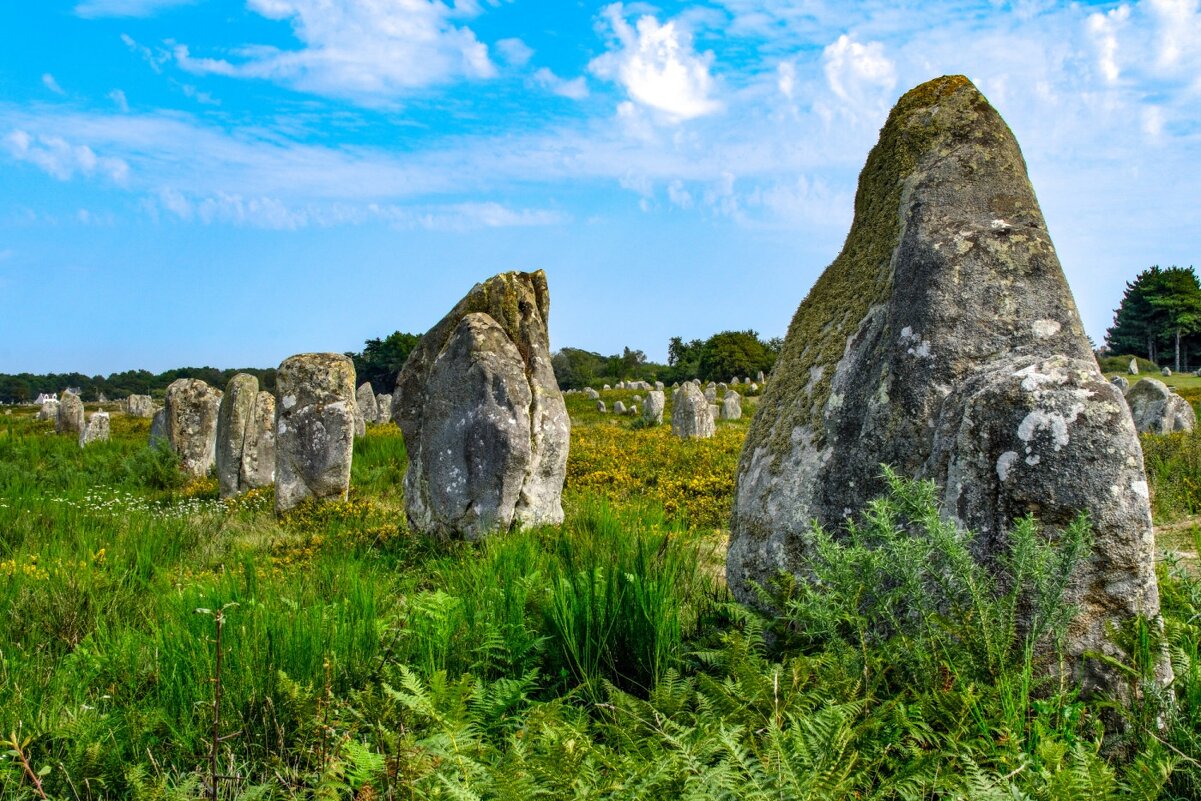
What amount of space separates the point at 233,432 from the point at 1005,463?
13458 millimetres

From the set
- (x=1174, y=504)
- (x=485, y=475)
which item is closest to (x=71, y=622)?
(x=485, y=475)

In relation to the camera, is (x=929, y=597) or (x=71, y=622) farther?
(x=71, y=622)

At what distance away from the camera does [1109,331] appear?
73750 millimetres

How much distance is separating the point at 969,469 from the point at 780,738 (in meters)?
1.35

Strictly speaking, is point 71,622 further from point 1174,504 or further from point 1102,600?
point 1174,504

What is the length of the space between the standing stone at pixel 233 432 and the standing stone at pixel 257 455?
0.05m

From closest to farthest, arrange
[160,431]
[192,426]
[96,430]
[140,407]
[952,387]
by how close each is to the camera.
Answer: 1. [952,387]
2. [192,426]
3. [160,431]
4. [96,430]
5. [140,407]

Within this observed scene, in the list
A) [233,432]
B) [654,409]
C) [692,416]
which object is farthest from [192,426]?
[654,409]

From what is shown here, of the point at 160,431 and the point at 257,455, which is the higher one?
the point at 160,431

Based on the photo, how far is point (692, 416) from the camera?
21.3 metres

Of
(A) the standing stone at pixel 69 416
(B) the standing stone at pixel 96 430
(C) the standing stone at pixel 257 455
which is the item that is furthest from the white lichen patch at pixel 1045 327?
(A) the standing stone at pixel 69 416

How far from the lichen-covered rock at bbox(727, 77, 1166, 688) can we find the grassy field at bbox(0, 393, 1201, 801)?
0.68 feet

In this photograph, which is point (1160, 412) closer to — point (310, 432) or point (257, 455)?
point (310, 432)

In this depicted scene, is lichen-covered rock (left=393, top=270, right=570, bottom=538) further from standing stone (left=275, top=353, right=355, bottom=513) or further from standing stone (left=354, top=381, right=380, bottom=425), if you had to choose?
standing stone (left=354, top=381, right=380, bottom=425)
